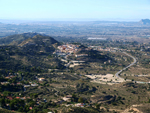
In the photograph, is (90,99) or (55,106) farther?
(90,99)

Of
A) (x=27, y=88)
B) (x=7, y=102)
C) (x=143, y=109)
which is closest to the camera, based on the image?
(x=143, y=109)

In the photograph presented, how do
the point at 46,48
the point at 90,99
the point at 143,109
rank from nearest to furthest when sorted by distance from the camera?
the point at 143,109
the point at 90,99
the point at 46,48

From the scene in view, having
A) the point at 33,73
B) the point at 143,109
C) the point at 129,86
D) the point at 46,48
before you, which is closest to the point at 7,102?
the point at 143,109

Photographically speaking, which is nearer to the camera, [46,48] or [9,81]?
[9,81]

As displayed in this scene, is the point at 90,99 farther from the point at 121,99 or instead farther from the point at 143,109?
the point at 143,109

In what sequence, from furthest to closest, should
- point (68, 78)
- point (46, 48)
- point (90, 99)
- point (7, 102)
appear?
point (46, 48)
point (68, 78)
point (90, 99)
point (7, 102)

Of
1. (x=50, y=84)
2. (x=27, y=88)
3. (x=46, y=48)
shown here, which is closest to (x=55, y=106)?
(x=27, y=88)

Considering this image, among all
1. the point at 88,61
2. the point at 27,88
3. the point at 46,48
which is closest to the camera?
the point at 27,88

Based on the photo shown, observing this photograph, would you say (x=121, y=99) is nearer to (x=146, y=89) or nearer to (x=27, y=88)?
(x=146, y=89)
